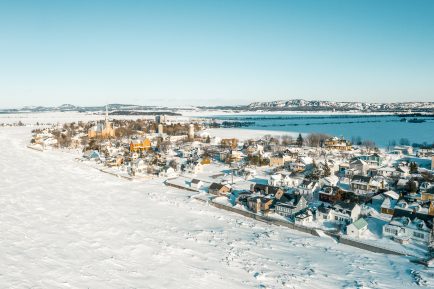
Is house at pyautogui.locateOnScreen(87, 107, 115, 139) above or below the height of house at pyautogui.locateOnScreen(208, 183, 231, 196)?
above

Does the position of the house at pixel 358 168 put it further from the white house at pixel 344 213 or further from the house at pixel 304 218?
the house at pixel 304 218

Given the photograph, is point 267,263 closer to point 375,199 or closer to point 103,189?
point 375,199

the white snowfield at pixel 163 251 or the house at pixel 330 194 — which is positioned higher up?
the house at pixel 330 194

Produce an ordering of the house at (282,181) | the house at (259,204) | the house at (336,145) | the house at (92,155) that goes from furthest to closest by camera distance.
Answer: the house at (336,145) → the house at (92,155) → the house at (282,181) → the house at (259,204)

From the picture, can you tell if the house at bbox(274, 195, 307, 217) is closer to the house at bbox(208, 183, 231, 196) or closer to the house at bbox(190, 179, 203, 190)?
the house at bbox(208, 183, 231, 196)

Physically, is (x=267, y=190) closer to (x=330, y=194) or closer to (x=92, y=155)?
(x=330, y=194)

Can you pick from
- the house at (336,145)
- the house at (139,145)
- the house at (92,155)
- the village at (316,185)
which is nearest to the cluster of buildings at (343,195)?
the village at (316,185)

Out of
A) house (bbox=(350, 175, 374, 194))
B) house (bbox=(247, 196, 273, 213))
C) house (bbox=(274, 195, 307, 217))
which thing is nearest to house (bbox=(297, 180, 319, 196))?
house (bbox=(350, 175, 374, 194))
